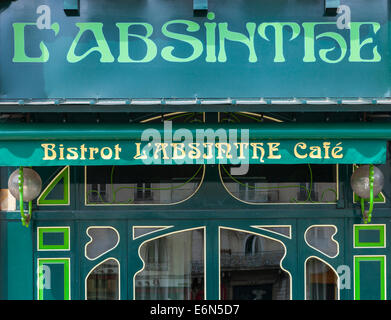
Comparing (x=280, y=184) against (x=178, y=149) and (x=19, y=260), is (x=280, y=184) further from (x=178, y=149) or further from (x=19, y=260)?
(x=19, y=260)

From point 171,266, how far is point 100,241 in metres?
1.01

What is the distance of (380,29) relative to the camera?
7.25m

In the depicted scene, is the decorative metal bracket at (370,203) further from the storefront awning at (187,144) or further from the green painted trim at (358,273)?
the green painted trim at (358,273)

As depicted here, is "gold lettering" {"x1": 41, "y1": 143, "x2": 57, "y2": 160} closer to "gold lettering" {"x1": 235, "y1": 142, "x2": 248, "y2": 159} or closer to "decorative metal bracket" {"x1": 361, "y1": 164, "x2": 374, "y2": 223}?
"gold lettering" {"x1": 235, "y1": 142, "x2": 248, "y2": 159}

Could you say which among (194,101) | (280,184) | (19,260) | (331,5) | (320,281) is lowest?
(320,281)

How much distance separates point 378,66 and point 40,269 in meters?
5.13

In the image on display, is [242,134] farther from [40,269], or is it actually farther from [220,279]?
[40,269]

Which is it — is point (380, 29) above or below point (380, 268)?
A: above

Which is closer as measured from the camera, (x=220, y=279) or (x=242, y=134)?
(x=242, y=134)

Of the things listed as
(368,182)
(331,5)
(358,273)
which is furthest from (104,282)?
(331,5)

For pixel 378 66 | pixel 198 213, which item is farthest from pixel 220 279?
pixel 378 66

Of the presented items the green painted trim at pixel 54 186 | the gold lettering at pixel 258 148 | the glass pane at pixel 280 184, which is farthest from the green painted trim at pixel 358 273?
the green painted trim at pixel 54 186

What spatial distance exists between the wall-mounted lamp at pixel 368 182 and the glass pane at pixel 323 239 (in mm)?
576

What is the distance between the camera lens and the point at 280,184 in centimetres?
773
